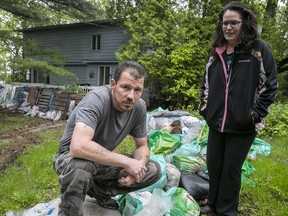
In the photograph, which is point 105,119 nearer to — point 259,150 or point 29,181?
point 29,181

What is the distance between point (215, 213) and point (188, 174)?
2.50 ft

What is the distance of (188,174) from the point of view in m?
3.38

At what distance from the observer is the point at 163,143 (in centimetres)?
449

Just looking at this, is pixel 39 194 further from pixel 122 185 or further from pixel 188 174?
pixel 188 174

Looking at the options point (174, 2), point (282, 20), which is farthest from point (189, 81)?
point (282, 20)

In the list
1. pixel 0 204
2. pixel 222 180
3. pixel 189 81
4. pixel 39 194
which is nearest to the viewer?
pixel 222 180

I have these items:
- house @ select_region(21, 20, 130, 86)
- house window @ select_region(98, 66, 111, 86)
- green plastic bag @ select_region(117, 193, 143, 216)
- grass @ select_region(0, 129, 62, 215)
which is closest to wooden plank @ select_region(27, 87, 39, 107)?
house @ select_region(21, 20, 130, 86)

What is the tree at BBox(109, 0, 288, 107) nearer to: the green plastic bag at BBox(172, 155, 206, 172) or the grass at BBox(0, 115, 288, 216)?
the grass at BBox(0, 115, 288, 216)

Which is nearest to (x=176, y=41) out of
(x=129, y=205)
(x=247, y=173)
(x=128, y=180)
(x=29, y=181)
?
(x=247, y=173)

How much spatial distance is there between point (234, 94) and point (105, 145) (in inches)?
44.3

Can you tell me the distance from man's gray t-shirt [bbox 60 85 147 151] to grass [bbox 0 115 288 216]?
4.49 ft

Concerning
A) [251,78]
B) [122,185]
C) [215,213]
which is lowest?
[215,213]

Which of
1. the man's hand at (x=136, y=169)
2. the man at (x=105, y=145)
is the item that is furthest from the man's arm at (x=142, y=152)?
the man's hand at (x=136, y=169)

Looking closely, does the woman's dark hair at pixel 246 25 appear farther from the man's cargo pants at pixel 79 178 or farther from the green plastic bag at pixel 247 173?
the green plastic bag at pixel 247 173
